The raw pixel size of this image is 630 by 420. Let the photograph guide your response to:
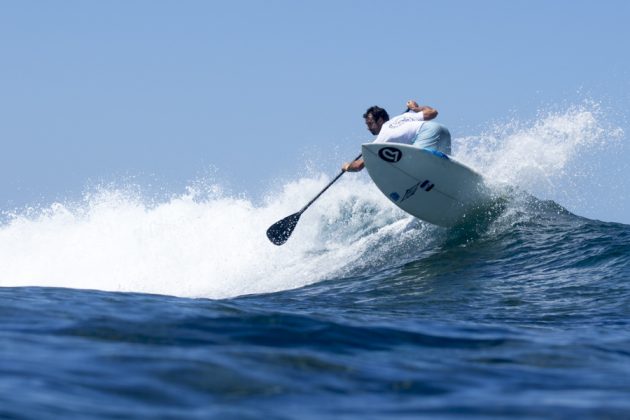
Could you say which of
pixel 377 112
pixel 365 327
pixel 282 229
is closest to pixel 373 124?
pixel 377 112

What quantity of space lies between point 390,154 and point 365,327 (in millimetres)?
5804

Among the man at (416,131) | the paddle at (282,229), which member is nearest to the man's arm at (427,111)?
the man at (416,131)

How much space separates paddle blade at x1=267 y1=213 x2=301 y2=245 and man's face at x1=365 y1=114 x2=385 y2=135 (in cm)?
169

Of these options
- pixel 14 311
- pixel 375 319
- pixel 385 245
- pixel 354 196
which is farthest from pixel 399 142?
pixel 14 311

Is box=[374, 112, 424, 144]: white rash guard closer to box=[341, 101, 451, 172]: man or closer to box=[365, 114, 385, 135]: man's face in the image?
box=[341, 101, 451, 172]: man

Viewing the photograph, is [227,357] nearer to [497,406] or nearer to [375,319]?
[497,406]

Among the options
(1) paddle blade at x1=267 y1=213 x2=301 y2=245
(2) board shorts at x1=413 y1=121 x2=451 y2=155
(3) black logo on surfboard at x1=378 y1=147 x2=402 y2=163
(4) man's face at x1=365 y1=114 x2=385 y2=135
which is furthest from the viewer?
(1) paddle blade at x1=267 y1=213 x2=301 y2=245

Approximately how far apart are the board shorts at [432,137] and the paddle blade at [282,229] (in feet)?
7.31

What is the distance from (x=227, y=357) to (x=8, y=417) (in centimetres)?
131

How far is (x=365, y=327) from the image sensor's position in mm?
5512

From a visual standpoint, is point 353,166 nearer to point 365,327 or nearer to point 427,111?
point 427,111

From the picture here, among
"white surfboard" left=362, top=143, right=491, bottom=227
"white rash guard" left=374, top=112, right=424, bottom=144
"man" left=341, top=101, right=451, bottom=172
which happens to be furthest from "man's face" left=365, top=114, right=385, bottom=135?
"white surfboard" left=362, top=143, right=491, bottom=227

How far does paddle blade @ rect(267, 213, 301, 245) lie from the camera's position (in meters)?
12.6

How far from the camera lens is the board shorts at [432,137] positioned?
1127 centimetres
